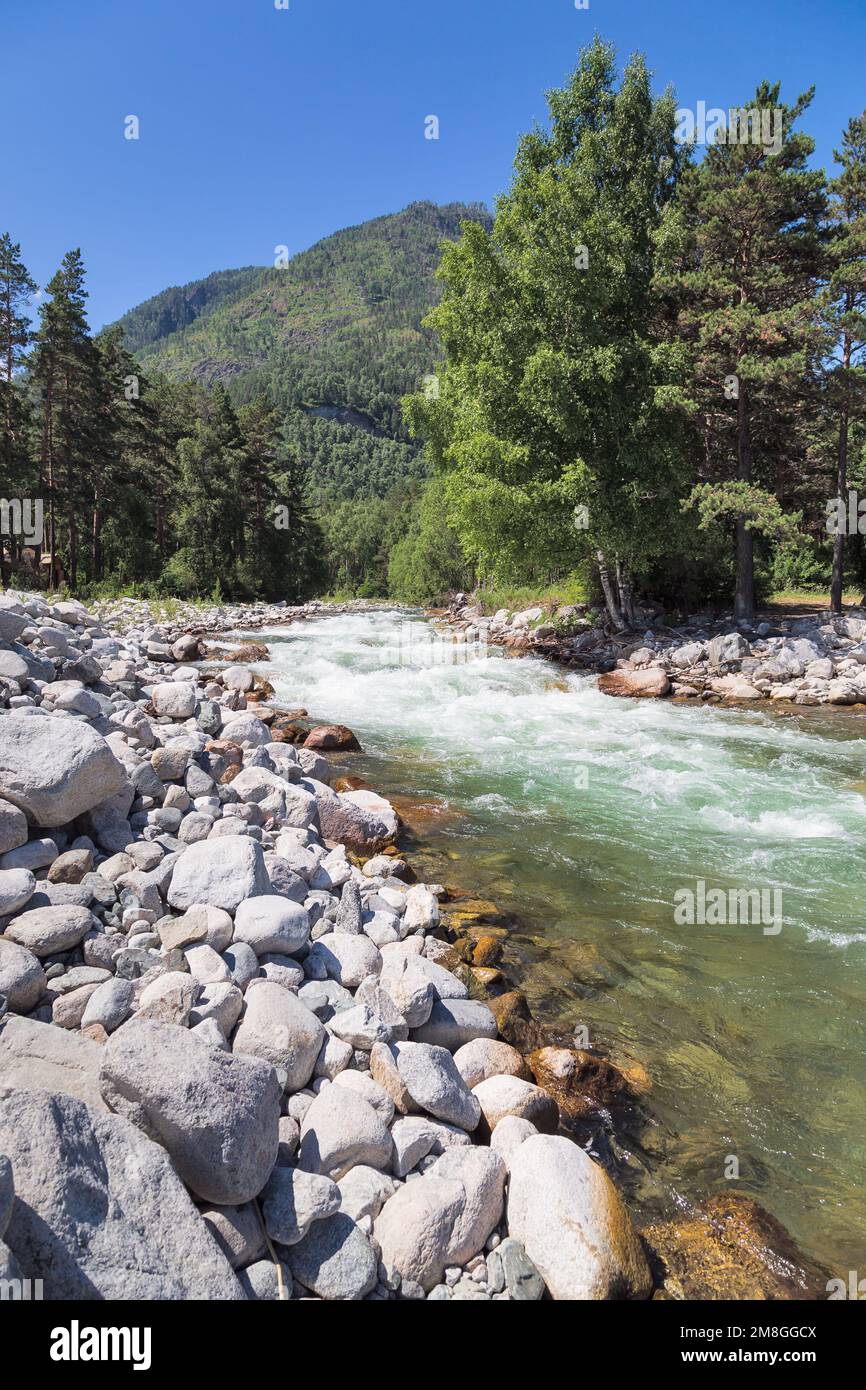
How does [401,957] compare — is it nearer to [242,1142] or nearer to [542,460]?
[242,1142]

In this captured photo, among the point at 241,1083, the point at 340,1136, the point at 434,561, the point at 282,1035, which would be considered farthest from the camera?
the point at 434,561

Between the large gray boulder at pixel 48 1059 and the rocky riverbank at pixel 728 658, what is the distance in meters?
16.5

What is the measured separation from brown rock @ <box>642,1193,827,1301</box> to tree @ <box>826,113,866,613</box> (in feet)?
74.9

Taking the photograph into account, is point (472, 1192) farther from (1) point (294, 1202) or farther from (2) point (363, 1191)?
(1) point (294, 1202)

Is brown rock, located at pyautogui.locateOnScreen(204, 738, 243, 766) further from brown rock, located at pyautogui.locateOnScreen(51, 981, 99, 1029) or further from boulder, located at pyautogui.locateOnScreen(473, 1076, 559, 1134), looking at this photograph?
boulder, located at pyautogui.locateOnScreen(473, 1076, 559, 1134)

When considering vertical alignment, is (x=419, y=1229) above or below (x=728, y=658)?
below

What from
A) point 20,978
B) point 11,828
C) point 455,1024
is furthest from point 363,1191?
point 11,828

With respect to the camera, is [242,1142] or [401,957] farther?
[401,957]

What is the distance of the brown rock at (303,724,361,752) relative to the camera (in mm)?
12719

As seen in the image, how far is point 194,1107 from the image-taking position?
9.64 feet

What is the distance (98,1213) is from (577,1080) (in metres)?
3.16

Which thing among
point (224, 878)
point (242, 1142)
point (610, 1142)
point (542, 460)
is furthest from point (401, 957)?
point (542, 460)
